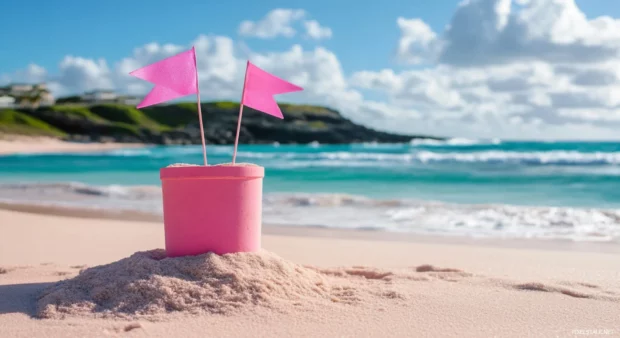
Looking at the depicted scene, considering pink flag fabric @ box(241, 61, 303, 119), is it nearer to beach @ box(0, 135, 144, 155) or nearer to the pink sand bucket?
the pink sand bucket

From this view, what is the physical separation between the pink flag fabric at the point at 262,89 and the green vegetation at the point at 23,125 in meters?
58.4

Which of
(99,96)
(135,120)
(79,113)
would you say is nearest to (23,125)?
(79,113)

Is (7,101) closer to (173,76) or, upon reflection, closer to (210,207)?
(173,76)

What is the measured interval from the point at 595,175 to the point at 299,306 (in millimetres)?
18518

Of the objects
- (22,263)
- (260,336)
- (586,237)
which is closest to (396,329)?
(260,336)

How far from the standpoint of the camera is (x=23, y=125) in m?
60.2

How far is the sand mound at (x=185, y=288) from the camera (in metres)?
3.18

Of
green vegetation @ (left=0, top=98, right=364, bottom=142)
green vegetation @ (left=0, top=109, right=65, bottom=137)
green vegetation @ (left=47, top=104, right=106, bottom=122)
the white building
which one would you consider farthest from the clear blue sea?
the white building

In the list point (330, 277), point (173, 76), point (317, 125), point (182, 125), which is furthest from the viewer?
point (317, 125)

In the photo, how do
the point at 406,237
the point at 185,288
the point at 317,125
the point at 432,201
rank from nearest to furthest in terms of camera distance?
the point at 185,288, the point at 406,237, the point at 432,201, the point at 317,125

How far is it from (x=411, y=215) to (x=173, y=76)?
6.03m

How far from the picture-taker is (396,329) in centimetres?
297

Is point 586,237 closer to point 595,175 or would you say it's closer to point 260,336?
point 260,336

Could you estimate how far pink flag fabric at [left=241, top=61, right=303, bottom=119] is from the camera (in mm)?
3805
